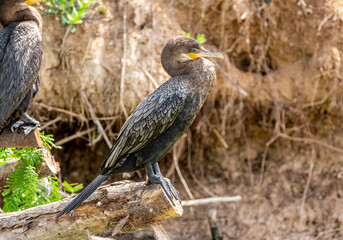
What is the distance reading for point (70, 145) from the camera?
4.87m

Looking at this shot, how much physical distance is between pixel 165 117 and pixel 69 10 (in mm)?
2278

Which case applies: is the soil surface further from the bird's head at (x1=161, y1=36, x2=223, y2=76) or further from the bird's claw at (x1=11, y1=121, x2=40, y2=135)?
the bird's head at (x1=161, y1=36, x2=223, y2=76)

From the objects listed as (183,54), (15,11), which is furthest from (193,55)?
(15,11)

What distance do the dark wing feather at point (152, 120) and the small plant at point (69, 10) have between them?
194 centimetres

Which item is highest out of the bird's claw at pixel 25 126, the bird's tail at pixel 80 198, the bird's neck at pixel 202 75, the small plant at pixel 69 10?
the small plant at pixel 69 10

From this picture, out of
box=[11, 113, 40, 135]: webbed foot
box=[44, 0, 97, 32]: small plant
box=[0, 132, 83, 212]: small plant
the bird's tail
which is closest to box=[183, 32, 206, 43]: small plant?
box=[44, 0, 97, 32]: small plant

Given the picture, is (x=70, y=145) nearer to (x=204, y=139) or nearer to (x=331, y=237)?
(x=204, y=139)

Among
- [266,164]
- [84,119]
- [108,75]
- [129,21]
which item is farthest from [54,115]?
[266,164]

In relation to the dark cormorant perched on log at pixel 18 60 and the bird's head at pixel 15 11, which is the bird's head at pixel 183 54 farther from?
the bird's head at pixel 15 11

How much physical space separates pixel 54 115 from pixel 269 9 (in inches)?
85.7

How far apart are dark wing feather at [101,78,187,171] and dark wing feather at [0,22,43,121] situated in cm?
70

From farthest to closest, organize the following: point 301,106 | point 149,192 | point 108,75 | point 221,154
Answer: point 221,154 < point 301,106 < point 108,75 < point 149,192

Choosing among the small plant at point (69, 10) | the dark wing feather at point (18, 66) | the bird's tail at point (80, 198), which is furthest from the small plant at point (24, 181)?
the small plant at point (69, 10)

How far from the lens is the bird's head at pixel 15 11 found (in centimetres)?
315
